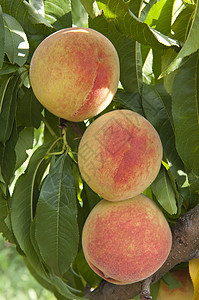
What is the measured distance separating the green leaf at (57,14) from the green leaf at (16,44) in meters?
0.10

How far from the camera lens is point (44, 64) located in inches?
29.4

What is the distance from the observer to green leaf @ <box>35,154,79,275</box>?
804 mm

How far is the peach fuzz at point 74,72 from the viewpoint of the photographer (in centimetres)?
74

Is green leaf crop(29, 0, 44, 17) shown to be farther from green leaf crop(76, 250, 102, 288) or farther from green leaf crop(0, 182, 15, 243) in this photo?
green leaf crop(76, 250, 102, 288)

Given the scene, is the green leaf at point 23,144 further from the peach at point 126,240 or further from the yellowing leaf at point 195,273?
the yellowing leaf at point 195,273

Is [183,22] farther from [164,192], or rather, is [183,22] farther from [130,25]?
[164,192]

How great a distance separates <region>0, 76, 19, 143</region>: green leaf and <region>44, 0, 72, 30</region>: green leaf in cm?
14

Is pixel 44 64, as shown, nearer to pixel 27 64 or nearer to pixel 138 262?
pixel 27 64

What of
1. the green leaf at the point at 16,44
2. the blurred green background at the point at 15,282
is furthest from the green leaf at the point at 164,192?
the blurred green background at the point at 15,282

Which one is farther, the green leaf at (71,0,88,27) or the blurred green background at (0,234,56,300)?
the blurred green background at (0,234,56,300)

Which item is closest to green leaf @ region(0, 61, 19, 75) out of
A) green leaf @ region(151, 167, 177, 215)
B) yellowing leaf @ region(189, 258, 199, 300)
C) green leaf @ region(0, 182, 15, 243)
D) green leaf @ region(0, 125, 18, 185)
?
green leaf @ region(0, 125, 18, 185)

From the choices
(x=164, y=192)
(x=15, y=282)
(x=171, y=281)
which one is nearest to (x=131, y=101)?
(x=164, y=192)

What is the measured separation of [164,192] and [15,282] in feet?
9.24

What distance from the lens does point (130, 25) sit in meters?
0.74
